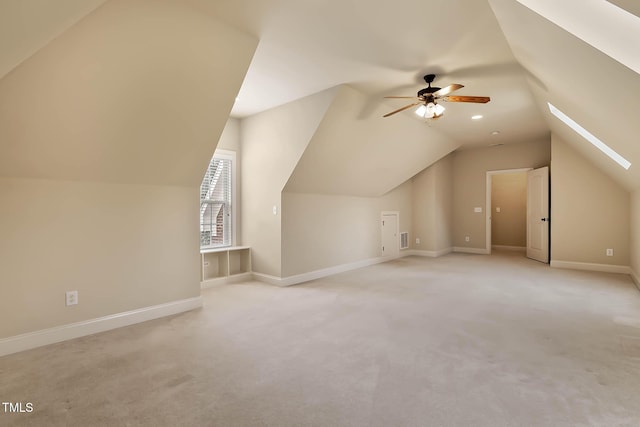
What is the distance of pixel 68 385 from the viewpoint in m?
2.02

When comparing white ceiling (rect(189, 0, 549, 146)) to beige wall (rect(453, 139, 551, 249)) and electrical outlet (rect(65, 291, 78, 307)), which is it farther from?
beige wall (rect(453, 139, 551, 249))

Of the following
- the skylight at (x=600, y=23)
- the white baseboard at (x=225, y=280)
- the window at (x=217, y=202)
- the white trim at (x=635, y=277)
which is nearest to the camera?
the skylight at (x=600, y=23)

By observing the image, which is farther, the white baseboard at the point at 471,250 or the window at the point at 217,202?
the white baseboard at the point at 471,250

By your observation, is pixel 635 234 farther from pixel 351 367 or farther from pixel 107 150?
pixel 107 150

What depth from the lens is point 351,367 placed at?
223cm

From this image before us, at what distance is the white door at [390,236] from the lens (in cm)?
691

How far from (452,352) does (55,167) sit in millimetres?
Result: 3701

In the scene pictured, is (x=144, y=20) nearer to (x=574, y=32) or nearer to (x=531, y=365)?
(x=574, y=32)

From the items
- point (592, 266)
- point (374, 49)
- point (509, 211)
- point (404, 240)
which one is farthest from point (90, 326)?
point (509, 211)

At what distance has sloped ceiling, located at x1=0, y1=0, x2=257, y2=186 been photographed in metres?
2.17

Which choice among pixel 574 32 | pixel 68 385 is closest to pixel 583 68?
pixel 574 32

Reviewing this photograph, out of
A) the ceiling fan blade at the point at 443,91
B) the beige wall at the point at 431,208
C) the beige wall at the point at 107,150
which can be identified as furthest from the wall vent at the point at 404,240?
the beige wall at the point at 107,150

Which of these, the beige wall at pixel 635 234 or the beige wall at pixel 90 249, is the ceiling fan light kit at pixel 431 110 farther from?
the beige wall at pixel 635 234

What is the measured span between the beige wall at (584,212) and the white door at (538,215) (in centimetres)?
35
